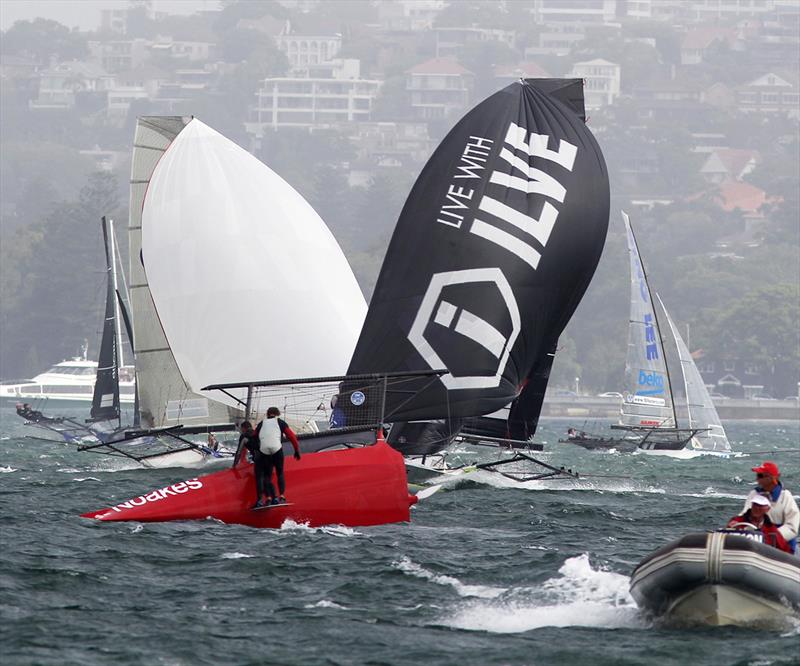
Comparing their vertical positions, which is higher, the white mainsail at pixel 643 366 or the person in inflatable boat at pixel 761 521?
the person in inflatable boat at pixel 761 521

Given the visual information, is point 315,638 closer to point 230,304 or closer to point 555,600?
point 555,600

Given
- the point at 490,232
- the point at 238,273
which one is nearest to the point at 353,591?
the point at 490,232

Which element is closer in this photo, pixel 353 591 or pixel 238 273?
pixel 353 591

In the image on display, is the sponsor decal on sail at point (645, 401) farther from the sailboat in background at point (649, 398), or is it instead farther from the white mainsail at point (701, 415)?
the white mainsail at point (701, 415)

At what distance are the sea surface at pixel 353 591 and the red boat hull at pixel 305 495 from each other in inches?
6.9

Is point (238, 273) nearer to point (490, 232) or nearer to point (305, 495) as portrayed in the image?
point (490, 232)

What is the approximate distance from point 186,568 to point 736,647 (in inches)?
188

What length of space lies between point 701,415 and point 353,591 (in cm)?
3088

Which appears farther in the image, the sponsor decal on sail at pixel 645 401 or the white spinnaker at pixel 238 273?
the sponsor decal on sail at pixel 645 401

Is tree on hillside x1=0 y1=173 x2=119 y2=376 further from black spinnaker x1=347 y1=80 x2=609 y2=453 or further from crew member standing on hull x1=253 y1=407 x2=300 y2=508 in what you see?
crew member standing on hull x1=253 y1=407 x2=300 y2=508

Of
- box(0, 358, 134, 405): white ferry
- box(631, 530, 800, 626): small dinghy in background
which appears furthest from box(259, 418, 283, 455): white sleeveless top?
box(0, 358, 134, 405): white ferry

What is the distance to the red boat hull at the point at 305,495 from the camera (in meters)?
17.8

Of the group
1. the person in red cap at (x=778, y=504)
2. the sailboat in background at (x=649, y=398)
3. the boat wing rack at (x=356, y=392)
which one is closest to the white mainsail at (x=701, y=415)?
the sailboat in background at (x=649, y=398)

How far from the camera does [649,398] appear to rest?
140ft
